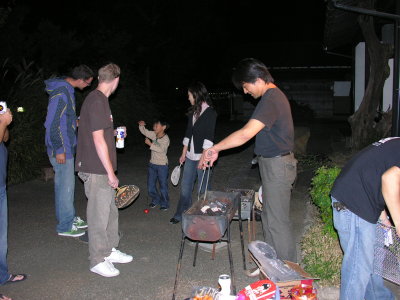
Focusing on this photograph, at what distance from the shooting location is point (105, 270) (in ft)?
15.7

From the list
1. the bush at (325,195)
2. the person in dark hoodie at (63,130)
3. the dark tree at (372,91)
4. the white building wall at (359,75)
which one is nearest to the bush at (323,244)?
the bush at (325,195)

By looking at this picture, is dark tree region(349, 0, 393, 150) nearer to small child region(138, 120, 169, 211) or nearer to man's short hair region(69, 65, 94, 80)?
small child region(138, 120, 169, 211)

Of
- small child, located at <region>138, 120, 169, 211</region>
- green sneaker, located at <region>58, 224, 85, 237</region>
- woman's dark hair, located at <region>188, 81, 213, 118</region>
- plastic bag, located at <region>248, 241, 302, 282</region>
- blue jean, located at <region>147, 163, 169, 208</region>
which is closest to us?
plastic bag, located at <region>248, 241, 302, 282</region>

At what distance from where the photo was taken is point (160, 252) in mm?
5562

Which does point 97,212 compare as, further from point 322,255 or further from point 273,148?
point 322,255

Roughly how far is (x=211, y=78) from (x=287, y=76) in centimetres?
542

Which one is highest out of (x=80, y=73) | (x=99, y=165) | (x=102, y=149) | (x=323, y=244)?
(x=80, y=73)

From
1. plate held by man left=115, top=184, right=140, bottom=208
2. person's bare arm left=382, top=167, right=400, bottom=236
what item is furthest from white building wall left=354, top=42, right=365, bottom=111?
person's bare arm left=382, top=167, right=400, bottom=236

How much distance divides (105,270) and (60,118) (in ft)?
6.77

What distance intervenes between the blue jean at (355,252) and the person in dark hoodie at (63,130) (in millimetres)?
3621

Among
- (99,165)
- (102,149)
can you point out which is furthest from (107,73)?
(99,165)

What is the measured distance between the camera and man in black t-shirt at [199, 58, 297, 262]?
13.9 feet

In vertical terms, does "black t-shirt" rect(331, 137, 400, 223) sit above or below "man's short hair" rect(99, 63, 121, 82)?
below

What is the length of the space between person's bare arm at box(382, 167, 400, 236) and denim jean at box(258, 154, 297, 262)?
4.63ft
